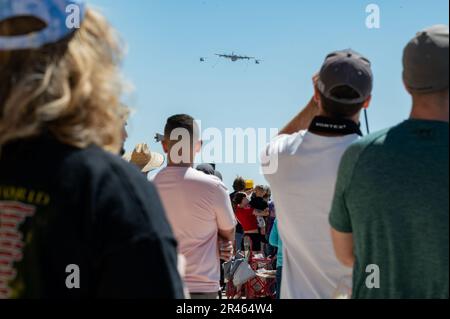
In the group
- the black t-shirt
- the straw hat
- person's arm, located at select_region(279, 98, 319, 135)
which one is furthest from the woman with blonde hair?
the straw hat

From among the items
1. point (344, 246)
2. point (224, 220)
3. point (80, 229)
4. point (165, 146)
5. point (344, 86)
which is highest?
point (344, 86)

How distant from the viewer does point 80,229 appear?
1199 millimetres

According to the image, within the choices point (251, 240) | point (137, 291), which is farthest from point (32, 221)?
point (251, 240)

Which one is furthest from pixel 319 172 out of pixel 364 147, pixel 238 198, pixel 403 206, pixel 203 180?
pixel 238 198

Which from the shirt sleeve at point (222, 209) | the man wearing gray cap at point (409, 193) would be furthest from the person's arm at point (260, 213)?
the man wearing gray cap at point (409, 193)

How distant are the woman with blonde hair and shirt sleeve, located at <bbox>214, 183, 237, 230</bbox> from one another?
2369mm

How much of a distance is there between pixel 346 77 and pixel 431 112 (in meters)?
0.59

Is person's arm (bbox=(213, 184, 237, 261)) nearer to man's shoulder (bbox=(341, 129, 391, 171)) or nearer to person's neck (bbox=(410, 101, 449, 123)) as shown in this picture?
man's shoulder (bbox=(341, 129, 391, 171))

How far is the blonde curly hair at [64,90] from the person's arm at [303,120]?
1615 millimetres

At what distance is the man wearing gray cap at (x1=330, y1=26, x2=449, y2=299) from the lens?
1.83 m

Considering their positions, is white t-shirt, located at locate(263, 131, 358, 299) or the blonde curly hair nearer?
the blonde curly hair

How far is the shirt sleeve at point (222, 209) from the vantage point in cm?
373

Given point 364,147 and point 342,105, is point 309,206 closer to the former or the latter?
point 342,105
